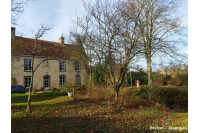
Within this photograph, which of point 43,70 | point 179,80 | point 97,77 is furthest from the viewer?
point 43,70

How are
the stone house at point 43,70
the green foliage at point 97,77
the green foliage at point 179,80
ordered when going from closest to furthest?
the green foliage at point 97,77 < the green foliage at point 179,80 < the stone house at point 43,70

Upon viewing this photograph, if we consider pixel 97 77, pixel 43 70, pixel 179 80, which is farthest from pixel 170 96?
pixel 43 70

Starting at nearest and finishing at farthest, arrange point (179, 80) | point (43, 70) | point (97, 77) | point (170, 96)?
point (170, 96) → point (97, 77) → point (179, 80) → point (43, 70)

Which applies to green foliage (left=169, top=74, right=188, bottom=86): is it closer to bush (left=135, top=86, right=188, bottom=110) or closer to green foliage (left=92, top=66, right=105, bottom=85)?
bush (left=135, top=86, right=188, bottom=110)

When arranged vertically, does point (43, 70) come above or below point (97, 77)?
above

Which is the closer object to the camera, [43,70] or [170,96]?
[170,96]

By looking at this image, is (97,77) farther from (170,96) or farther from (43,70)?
(43,70)

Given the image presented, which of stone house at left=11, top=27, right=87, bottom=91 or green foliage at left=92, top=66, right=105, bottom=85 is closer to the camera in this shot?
green foliage at left=92, top=66, right=105, bottom=85

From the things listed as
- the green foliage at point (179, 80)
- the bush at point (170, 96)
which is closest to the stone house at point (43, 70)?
the bush at point (170, 96)

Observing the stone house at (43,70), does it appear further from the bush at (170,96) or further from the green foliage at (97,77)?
the bush at (170,96)

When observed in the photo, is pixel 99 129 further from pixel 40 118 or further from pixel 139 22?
pixel 139 22

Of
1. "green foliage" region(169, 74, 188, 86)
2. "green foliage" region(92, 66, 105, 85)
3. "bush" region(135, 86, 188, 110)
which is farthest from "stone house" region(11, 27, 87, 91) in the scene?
"green foliage" region(169, 74, 188, 86)
